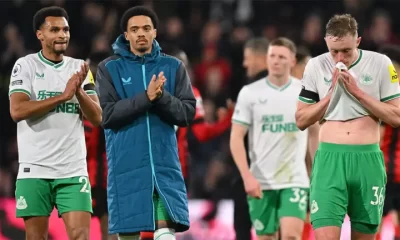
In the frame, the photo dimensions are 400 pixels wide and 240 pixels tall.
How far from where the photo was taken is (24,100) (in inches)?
297

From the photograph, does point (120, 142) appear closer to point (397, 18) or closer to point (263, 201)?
point (263, 201)

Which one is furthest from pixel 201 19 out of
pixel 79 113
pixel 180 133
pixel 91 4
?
pixel 79 113

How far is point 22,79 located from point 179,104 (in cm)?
126

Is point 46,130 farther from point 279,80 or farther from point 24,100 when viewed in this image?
point 279,80

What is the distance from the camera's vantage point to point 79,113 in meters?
7.76

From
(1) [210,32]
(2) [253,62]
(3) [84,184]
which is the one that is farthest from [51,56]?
(1) [210,32]

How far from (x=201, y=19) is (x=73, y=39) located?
214cm

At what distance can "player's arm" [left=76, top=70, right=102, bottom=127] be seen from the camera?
24.7ft

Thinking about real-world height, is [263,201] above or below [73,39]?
below

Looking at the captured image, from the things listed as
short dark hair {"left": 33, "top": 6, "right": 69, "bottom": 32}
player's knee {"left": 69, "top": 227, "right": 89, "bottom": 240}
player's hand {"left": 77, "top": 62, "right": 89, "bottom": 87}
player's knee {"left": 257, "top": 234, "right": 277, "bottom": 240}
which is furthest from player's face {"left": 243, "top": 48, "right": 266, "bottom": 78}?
player's knee {"left": 69, "top": 227, "right": 89, "bottom": 240}

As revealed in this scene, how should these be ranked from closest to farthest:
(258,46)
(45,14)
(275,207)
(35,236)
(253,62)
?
(35,236) < (45,14) < (275,207) < (253,62) < (258,46)

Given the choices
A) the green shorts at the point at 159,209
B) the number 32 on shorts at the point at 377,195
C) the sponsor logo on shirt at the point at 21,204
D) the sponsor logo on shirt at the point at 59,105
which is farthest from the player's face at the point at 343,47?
the sponsor logo on shirt at the point at 21,204

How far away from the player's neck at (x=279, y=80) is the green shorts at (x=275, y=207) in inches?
40.6

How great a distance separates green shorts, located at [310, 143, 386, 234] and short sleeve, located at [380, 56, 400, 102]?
375 mm
